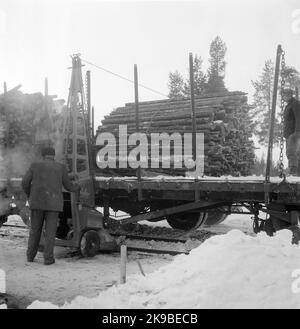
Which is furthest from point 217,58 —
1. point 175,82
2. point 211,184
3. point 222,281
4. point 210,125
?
point 222,281

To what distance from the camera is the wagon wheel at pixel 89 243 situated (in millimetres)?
7672

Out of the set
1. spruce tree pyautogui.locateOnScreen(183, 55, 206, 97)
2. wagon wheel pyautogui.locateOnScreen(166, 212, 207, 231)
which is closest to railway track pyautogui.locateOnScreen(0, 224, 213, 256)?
wagon wheel pyautogui.locateOnScreen(166, 212, 207, 231)

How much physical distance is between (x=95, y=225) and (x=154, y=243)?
1.64 metres

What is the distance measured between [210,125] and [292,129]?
208cm

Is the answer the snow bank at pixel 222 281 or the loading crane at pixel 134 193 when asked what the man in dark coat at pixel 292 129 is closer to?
the loading crane at pixel 134 193

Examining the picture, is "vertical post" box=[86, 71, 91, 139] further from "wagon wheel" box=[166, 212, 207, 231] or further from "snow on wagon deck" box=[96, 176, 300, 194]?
"wagon wheel" box=[166, 212, 207, 231]

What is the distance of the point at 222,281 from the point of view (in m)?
4.18

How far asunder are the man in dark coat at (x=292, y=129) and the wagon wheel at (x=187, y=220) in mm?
2686

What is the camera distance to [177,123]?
33.1ft

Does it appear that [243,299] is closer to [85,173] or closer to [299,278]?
[299,278]

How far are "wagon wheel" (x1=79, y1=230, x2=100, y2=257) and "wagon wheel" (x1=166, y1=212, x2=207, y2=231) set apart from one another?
282 centimetres

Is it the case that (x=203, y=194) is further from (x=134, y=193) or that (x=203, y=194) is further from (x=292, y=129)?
(x=292, y=129)

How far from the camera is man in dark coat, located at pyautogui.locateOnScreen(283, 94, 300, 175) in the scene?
299 inches
